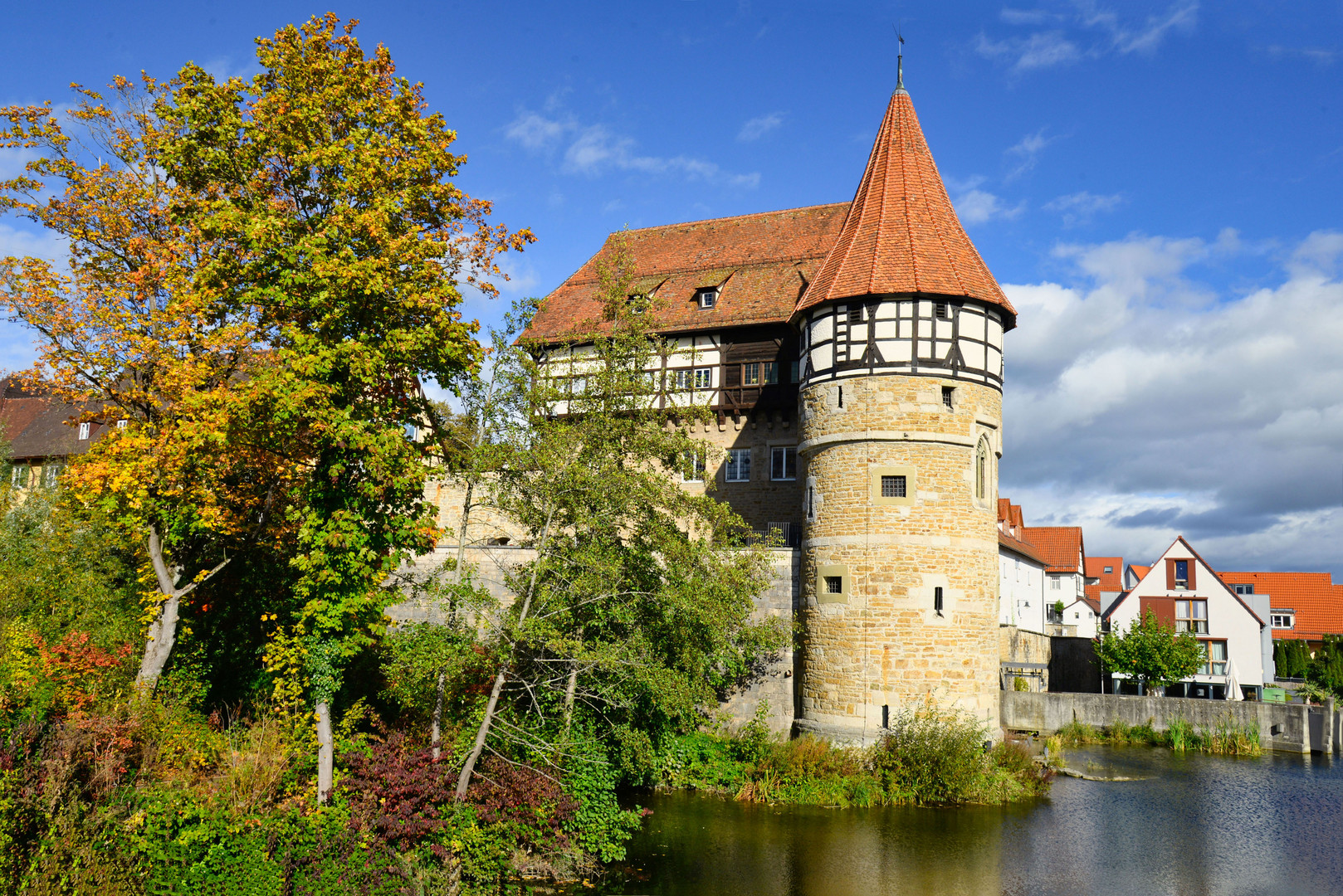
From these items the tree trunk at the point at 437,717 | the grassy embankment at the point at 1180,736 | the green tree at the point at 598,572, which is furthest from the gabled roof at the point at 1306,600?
the tree trunk at the point at 437,717

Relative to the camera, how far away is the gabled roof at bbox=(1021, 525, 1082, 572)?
49.5m

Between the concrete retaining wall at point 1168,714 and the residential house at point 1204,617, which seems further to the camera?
the residential house at point 1204,617

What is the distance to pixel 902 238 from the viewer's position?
22031mm

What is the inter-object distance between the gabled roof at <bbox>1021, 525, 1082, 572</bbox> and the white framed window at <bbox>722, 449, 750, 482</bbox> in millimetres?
27322

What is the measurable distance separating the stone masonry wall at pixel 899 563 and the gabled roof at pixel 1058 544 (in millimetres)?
30569

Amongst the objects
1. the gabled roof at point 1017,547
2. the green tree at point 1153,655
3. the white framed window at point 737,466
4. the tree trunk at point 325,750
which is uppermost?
the white framed window at point 737,466

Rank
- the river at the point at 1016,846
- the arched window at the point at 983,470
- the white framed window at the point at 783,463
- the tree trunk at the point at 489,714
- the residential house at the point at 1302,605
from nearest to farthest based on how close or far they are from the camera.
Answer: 1. the tree trunk at the point at 489,714
2. the river at the point at 1016,846
3. the arched window at the point at 983,470
4. the white framed window at the point at 783,463
5. the residential house at the point at 1302,605

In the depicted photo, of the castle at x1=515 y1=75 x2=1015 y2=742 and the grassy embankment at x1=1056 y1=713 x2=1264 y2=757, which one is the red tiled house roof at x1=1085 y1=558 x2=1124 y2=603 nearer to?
the grassy embankment at x1=1056 y1=713 x2=1264 y2=757

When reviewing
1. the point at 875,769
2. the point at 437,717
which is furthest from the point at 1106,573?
the point at 437,717

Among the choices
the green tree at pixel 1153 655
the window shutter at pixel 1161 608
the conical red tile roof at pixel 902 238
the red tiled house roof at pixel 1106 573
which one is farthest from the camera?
the red tiled house roof at pixel 1106 573

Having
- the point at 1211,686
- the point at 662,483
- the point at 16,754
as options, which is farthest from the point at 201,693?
the point at 1211,686

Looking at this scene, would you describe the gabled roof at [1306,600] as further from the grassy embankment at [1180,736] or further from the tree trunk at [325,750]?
the tree trunk at [325,750]

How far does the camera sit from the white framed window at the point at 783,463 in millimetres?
26641

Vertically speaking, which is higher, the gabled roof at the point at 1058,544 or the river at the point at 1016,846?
the gabled roof at the point at 1058,544
